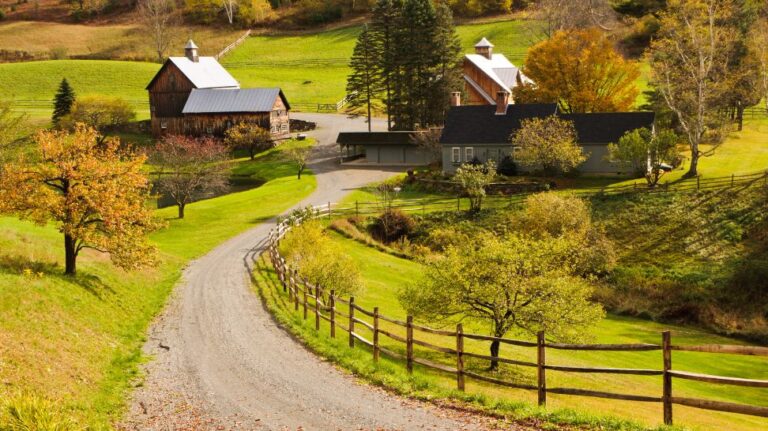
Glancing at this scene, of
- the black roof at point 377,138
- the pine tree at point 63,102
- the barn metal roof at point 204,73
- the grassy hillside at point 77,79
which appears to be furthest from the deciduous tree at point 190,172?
the grassy hillside at point 77,79

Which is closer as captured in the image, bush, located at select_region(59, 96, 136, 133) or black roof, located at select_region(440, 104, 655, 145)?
black roof, located at select_region(440, 104, 655, 145)

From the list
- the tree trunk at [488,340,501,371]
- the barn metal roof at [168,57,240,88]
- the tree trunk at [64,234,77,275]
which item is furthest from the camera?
the barn metal roof at [168,57,240,88]

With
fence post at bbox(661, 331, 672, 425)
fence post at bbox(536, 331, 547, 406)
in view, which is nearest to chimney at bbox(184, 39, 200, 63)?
fence post at bbox(536, 331, 547, 406)

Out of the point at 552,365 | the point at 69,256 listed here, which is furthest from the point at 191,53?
the point at 552,365

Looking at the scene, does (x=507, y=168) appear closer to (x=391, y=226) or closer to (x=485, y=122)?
(x=485, y=122)

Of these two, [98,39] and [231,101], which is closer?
[231,101]

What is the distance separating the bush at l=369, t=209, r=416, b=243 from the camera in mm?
48594

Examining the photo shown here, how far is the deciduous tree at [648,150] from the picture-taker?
52.5 m

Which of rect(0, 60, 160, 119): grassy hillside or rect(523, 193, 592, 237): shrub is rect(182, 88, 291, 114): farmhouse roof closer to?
rect(0, 60, 160, 119): grassy hillside

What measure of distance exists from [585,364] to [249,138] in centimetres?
5856

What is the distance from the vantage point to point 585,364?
24766 mm

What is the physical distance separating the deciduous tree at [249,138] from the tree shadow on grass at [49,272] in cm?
5248

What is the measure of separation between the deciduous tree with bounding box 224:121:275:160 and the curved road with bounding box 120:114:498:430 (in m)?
50.0

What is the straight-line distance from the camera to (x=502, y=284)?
68.8 feet
